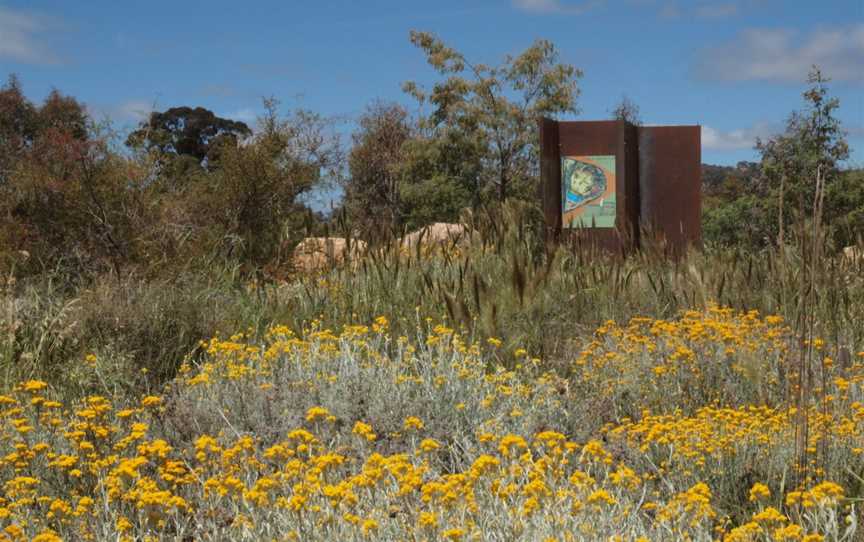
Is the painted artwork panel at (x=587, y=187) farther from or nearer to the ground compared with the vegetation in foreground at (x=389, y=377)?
farther from the ground

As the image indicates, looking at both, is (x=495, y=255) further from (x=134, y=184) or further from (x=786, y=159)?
(x=786, y=159)

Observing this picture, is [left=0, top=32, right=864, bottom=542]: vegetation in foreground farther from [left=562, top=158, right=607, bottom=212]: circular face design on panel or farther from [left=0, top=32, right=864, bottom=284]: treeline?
[left=562, top=158, right=607, bottom=212]: circular face design on panel

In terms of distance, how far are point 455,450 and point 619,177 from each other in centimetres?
943

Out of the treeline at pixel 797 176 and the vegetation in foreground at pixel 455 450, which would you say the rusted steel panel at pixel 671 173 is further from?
the vegetation in foreground at pixel 455 450

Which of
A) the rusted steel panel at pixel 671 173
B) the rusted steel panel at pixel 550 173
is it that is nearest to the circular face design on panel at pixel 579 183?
the rusted steel panel at pixel 550 173

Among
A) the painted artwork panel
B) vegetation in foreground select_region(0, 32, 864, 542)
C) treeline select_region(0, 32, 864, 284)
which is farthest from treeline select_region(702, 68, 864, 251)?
vegetation in foreground select_region(0, 32, 864, 542)

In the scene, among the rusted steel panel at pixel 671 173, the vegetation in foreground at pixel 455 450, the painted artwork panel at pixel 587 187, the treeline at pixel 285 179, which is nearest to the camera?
the vegetation in foreground at pixel 455 450

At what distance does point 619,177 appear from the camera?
491 inches

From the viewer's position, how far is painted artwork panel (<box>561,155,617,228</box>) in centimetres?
1226

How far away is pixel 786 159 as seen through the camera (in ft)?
51.3

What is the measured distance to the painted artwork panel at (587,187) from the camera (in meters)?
12.3

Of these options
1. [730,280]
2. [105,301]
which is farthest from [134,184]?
[730,280]

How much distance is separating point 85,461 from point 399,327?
3.09 m

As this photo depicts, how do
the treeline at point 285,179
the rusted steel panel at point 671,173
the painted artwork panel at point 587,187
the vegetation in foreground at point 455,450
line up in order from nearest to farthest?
1. the vegetation in foreground at point 455,450
2. the treeline at point 285,179
3. the painted artwork panel at point 587,187
4. the rusted steel panel at point 671,173
